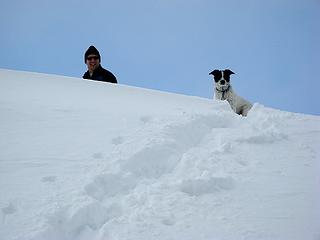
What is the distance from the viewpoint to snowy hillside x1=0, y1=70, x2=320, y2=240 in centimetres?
216

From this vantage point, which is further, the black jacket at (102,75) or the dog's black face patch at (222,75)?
the dog's black face patch at (222,75)

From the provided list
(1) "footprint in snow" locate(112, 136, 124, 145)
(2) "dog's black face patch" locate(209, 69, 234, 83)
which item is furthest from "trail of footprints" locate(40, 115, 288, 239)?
(2) "dog's black face patch" locate(209, 69, 234, 83)

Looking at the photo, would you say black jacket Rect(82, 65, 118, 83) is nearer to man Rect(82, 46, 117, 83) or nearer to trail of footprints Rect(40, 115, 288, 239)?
man Rect(82, 46, 117, 83)

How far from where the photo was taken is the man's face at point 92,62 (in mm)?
6781

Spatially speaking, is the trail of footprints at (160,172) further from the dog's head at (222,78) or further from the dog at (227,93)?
the dog's head at (222,78)

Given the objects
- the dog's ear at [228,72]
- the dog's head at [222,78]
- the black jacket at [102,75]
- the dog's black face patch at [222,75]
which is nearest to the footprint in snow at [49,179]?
the black jacket at [102,75]

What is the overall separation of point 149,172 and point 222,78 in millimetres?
5060

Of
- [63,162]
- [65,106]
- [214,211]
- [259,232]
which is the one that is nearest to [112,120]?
[65,106]

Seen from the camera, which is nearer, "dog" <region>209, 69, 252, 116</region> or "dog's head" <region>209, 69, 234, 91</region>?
"dog" <region>209, 69, 252, 116</region>

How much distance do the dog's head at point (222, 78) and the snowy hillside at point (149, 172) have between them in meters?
3.00

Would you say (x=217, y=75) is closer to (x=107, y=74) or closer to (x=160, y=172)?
(x=107, y=74)

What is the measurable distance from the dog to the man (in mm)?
2000

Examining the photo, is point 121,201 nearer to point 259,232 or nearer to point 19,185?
point 19,185

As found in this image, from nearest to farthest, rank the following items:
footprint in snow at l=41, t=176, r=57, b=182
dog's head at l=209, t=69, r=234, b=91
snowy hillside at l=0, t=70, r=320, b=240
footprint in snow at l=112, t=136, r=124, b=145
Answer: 1. snowy hillside at l=0, t=70, r=320, b=240
2. footprint in snow at l=41, t=176, r=57, b=182
3. footprint in snow at l=112, t=136, r=124, b=145
4. dog's head at l=209, t=69, r=234, b=91
